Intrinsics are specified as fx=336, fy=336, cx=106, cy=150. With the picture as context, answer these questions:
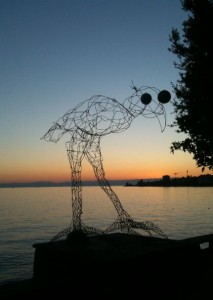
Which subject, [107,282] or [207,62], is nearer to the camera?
[107,282]

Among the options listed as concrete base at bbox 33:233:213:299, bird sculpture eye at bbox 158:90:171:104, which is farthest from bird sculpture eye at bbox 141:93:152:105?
concrete base at bbox 33:233:213:299

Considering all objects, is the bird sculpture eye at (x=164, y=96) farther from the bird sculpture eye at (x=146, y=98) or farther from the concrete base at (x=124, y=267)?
the concrete base at (x=124, y=267)

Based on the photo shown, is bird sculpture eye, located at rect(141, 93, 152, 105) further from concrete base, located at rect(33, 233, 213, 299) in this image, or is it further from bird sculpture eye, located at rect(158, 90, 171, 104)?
concrete base, located at rect(33, 233, 213, 299)

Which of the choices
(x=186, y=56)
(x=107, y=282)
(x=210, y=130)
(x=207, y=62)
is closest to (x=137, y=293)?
(x=107, y=282)

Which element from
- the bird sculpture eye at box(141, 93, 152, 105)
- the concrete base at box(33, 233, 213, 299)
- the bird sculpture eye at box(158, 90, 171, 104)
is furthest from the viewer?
the bird sculpture eye at box(141, 93, 152, 105)

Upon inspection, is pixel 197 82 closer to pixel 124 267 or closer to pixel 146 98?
pixel 146 98

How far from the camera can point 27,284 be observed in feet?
16.6

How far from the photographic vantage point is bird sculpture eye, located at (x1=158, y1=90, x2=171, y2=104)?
7.53 meters

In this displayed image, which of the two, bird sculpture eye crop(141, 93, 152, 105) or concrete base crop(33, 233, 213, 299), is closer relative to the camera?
concrete base crop(33, 233, 213, 299)

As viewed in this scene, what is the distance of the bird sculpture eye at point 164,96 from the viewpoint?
7.53 metres

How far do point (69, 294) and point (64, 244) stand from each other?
80.7 inches

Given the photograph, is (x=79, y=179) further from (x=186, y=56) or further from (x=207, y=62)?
(x=186, y=56)

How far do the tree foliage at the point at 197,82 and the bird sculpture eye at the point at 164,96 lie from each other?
3272 mm

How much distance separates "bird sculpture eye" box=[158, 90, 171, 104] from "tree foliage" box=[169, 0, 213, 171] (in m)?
3.27
